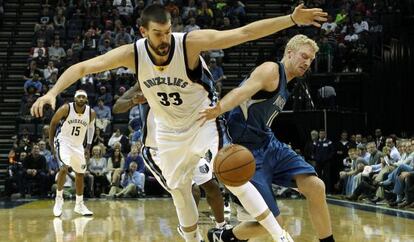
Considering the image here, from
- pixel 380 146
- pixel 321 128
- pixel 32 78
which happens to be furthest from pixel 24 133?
pixel 380 146

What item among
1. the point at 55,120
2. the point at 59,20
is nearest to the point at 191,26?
the point at 59,20

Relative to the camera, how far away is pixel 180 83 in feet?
16.9

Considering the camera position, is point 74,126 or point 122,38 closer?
point 74,126

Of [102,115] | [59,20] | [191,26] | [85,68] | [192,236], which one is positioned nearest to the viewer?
[85,68]

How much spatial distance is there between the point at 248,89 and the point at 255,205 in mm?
813

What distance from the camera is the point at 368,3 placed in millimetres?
21094

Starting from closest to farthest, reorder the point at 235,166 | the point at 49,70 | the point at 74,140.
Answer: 1. the point at 235,166
2. the point at 74,140
3. the point at 49,70

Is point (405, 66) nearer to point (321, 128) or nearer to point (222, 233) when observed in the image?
point (321, 128)

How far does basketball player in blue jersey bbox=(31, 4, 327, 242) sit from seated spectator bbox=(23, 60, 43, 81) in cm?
1398

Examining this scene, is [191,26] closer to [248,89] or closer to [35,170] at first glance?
[35,170]

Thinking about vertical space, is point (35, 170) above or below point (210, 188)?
below

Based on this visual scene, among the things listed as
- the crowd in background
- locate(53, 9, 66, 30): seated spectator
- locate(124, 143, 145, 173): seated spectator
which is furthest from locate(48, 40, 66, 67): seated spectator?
locate(124, 143, 145, 173): seated spectator

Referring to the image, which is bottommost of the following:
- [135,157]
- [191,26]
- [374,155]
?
[135,157]

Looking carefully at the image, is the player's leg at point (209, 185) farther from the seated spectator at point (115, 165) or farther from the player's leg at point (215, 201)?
the seated spectator at point (115, 165)
